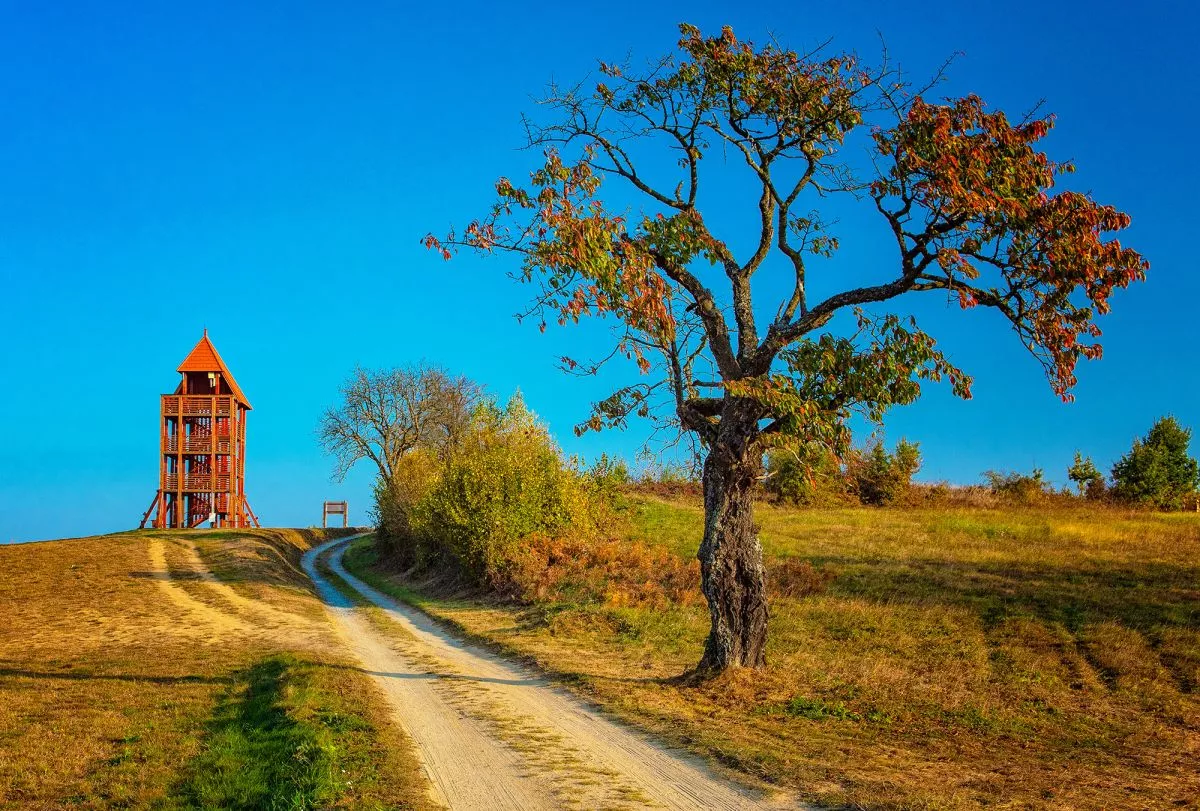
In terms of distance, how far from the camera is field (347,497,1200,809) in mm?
9664

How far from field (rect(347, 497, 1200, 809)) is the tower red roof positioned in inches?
1622

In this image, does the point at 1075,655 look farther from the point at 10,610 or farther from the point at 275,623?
the point at 10,610

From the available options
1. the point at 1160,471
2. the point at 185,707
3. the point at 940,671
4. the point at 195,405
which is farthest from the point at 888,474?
the point at 195,405

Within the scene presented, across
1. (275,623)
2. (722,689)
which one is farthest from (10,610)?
(722,689)

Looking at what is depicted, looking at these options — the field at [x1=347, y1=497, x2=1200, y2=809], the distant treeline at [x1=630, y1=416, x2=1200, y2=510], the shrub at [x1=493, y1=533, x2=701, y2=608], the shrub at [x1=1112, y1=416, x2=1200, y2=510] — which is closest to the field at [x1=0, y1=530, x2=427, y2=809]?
the field at [x1=347, y1=497, x2=1200, y2=809]

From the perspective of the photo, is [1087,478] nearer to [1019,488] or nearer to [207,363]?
[1019,488]

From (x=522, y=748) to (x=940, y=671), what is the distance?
9.32 metres

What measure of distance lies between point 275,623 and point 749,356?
17193mm

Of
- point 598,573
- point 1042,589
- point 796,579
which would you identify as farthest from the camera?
point 598,573

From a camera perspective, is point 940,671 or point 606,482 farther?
point 606,482

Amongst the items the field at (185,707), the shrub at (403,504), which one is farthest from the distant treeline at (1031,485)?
the field at (185,707)

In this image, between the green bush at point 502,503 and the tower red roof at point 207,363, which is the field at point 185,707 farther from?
the tower red roof at point 207,363

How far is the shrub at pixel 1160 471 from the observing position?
45.0 m

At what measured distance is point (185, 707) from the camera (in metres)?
14.1
